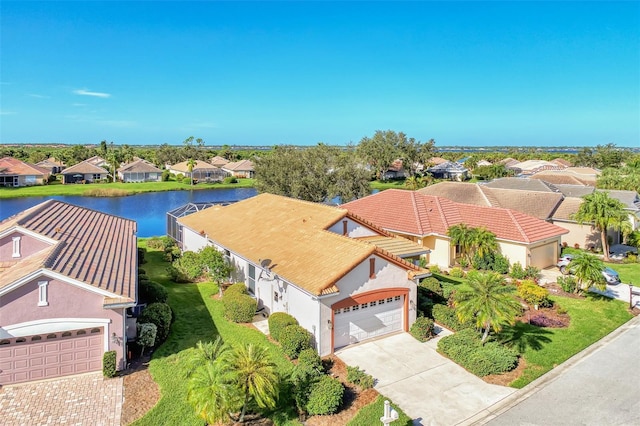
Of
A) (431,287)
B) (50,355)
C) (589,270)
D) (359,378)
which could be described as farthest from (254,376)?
(589,270)

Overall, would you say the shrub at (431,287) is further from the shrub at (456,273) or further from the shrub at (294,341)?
the shrub at (294,341)

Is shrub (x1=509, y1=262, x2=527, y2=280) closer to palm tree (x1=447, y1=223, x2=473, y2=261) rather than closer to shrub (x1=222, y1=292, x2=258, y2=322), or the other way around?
palm tree (x1=447, y1=223, x2=473, y2=261)

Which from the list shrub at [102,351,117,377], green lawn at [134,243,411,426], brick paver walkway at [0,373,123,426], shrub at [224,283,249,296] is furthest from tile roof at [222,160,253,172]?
brick paver walkway at [0,373,123,426]

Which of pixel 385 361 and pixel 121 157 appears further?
pixel 121 157

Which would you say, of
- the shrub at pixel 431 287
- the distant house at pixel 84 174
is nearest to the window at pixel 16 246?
the shrub at pixel 431 287

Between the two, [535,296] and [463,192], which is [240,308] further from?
[463,192]

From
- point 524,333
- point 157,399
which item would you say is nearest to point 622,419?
point 524,333

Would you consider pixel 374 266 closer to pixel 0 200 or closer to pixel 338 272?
pixel 338 272
